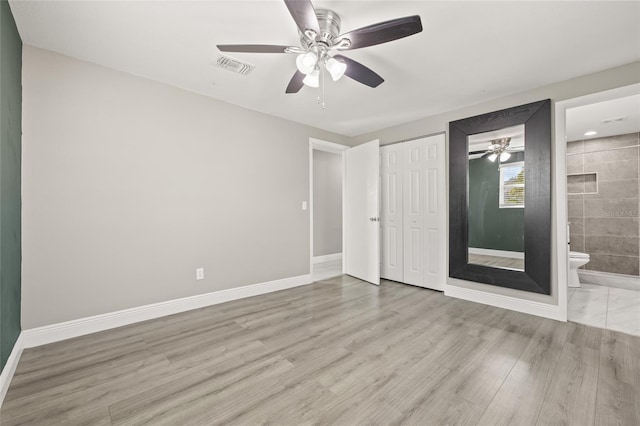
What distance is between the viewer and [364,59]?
7.97 feet

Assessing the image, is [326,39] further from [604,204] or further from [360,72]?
[604,204]

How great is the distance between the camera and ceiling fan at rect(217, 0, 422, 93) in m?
1.54

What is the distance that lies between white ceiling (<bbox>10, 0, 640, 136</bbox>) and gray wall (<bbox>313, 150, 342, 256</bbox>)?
2781mm

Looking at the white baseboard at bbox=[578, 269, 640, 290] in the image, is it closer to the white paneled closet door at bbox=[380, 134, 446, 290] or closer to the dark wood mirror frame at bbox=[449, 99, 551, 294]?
the dark wood mirror frame at bbox=[449, 99, 551, 294]

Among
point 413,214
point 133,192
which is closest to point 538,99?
point 413,214

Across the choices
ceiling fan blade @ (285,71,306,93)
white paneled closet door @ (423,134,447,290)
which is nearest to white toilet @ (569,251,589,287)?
white paneled closet door @ (423,134,447,290)

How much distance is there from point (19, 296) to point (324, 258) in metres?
4.58

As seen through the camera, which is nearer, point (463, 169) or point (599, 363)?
point (599, 363)

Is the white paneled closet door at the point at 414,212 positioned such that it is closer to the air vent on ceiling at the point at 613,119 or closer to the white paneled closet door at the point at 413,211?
the white paneled closet door at the point at 413,211

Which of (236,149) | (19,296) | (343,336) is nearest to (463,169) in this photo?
(343,336)

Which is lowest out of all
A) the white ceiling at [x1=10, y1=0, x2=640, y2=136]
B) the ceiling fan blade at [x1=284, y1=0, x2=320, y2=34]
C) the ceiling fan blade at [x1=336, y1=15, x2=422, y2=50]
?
the ceiling fan blade at [x1=336, y1=15, x2=422, y2=50]

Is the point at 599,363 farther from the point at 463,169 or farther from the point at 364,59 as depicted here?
the point at 364,59

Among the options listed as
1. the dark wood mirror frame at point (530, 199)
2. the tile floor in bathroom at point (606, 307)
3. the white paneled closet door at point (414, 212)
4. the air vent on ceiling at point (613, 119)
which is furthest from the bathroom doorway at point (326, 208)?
the air vent on ceiling at point (613, 119)

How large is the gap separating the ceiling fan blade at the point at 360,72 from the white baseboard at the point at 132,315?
2.76m
